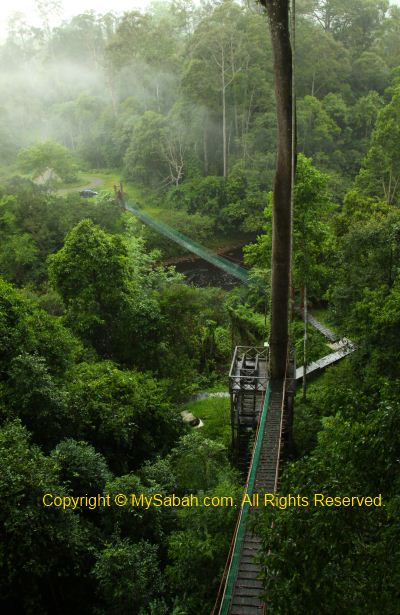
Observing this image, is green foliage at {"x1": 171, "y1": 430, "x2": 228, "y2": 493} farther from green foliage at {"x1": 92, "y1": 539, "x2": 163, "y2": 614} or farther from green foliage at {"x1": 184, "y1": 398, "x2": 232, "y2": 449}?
green foliage at {"x1": 184, "y1": 398, "x2": 232, "y2": 449}

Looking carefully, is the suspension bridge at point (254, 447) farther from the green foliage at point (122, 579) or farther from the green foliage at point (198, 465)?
the green foliage at point (122, 579)

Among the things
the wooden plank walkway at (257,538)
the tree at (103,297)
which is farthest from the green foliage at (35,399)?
the tree at (103,297)

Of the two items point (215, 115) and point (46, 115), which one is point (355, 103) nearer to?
point (215, 115)

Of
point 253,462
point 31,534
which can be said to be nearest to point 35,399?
point 31,534

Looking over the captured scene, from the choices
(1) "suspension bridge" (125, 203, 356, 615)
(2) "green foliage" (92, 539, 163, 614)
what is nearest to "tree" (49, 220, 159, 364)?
(1) "suspension bridge" (125, 203, 356, 615)

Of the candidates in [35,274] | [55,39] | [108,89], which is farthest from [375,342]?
[55,39]
